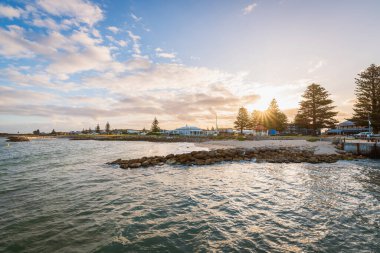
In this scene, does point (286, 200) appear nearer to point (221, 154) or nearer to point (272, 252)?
point (272, 252)

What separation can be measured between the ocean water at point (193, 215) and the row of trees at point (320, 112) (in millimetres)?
44213

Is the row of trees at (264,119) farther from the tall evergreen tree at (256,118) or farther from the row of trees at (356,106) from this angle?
the row of trees at (356,106)

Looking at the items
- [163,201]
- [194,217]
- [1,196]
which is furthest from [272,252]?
[1,196]

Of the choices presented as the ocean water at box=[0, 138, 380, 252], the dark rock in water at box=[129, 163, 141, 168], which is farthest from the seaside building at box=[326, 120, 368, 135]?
the dark rock in water at box=[129, 163, 141, 168]

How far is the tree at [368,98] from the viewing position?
149 ft

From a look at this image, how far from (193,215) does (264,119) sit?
263 ft

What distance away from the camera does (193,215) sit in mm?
7699

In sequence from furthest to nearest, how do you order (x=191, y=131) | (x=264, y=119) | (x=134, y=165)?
(x=191, y=131) < (x=264, y=119) < (x=134, y=165)

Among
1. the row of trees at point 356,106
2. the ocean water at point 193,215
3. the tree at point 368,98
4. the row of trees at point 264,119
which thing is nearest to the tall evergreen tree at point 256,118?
the row of trees at point 264,119

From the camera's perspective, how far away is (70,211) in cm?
826

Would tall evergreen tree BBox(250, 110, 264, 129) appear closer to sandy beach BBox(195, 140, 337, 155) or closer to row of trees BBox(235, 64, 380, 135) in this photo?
row of trees BBox(235, 64, 380, 135)

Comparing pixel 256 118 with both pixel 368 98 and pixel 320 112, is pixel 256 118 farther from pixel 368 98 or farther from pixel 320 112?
pixel 368 98

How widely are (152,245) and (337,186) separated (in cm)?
1112

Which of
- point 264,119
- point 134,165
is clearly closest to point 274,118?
point 264,119
